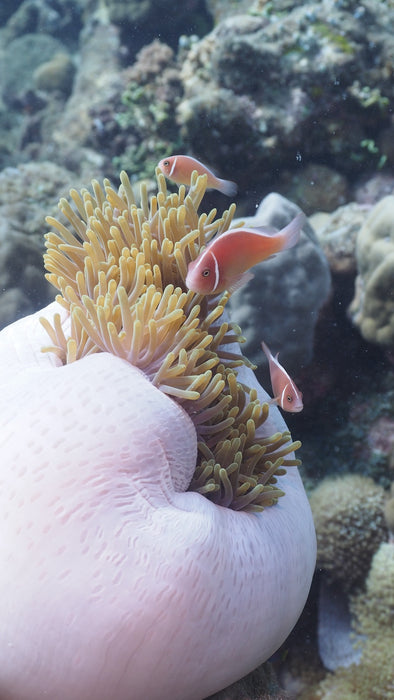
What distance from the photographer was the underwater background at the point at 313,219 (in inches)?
113

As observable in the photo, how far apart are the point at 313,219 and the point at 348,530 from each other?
8.09 ft

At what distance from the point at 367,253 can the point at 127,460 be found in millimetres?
2525

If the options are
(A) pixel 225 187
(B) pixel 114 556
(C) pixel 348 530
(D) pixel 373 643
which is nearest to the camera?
(B) pixel 114 556

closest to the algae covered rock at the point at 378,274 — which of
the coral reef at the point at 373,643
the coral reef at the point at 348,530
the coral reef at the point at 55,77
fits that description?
the coral reef at the point at 348,530

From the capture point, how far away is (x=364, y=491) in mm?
2977

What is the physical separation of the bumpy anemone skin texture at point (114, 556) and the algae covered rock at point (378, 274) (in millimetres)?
2180

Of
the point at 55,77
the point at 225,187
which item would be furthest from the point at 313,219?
the point at 55,77

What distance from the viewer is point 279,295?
300 cm

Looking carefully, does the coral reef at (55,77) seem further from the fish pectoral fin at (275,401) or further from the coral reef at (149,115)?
the fish pectoral fin at (275,401)

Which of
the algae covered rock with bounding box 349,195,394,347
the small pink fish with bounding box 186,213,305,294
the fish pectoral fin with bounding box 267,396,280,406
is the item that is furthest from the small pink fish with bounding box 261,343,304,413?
the algae covered rock with bounding box 349,195,394,347

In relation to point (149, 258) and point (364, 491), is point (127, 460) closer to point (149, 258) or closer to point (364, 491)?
point (149, 258)

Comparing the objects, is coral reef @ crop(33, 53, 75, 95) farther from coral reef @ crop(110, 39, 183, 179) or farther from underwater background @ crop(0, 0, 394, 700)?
coral reef @ crop(110, 39, 183, 179)

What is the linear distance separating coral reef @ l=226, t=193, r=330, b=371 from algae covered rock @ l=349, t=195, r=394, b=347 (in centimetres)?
33

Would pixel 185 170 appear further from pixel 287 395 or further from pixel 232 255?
pixel 287 395
